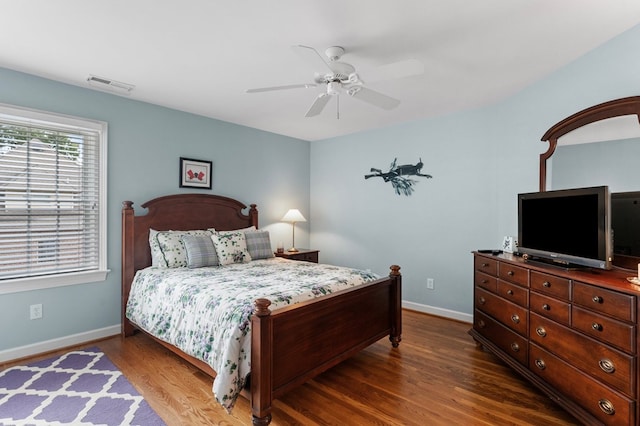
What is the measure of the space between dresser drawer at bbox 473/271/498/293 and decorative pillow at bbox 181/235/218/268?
2.65 m

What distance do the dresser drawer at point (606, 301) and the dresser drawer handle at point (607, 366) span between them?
0.26 m

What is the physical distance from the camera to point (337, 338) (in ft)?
8.56

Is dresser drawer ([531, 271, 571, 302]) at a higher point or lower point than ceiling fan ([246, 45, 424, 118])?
lower

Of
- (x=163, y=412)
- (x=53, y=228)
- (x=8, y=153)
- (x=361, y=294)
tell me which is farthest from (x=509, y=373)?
(x=8, y=153)

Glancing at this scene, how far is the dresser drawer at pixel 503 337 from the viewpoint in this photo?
247 cm

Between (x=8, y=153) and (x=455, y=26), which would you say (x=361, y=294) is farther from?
(x=8, y=153)

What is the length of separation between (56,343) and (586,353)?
4218 mm

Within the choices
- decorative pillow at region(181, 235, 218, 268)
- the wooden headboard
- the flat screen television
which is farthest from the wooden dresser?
the wooden headboard

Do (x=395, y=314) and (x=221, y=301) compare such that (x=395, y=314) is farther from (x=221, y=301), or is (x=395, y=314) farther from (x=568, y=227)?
(x=221, y=301)

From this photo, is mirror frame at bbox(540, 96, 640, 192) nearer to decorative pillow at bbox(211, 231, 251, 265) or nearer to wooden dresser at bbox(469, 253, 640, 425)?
wooden dresser at bbox(469, 253, 640, 425)

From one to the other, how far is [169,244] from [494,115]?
381cm

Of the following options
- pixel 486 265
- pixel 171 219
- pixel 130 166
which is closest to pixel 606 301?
pixel 486 265

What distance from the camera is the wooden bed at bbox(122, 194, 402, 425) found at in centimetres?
201

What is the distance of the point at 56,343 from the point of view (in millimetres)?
3121
